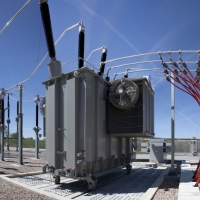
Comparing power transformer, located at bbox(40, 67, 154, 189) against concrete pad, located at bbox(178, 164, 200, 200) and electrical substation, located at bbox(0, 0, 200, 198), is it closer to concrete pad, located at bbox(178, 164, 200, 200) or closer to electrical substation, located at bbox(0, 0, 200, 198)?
electrical substation, located at bbox(0, 0, 200, 198)

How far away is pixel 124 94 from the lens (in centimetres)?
1124

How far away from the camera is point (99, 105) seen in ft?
35.5

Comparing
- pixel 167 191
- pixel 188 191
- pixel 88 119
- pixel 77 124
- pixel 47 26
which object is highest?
pixel 47 26

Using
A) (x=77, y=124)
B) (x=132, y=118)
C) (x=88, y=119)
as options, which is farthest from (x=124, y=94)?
(x=77, y=124)

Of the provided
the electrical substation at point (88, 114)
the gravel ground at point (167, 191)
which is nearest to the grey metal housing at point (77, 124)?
the electrical substation at point (88, 114)

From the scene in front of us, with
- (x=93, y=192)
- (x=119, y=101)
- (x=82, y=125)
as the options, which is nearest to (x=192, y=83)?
(x=119, y=101)

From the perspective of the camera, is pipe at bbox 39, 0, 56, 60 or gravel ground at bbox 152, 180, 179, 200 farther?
pipe at bbox 39, 0, 56, 60

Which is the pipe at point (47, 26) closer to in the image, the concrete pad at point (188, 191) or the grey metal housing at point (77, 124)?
the grey metal housing at point (77, 124)

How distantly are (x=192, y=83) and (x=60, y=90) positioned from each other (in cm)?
530

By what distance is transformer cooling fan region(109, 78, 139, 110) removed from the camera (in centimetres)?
1116

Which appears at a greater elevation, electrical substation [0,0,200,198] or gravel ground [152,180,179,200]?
electrical substation [0,0,200,198]

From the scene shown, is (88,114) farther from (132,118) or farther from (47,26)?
(47,26)

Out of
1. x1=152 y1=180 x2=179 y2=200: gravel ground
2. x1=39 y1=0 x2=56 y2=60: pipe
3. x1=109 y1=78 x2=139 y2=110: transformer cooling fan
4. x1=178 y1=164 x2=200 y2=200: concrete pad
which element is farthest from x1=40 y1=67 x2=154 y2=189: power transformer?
x1=178 y1=164 x2=200 y2=200: concrete pad

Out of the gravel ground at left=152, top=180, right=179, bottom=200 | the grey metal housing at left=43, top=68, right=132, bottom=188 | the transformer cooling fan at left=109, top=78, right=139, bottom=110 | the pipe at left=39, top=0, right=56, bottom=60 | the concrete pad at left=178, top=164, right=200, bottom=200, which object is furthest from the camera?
the transformer cooling fan at left=109, top=78, right=139, bottom=110
